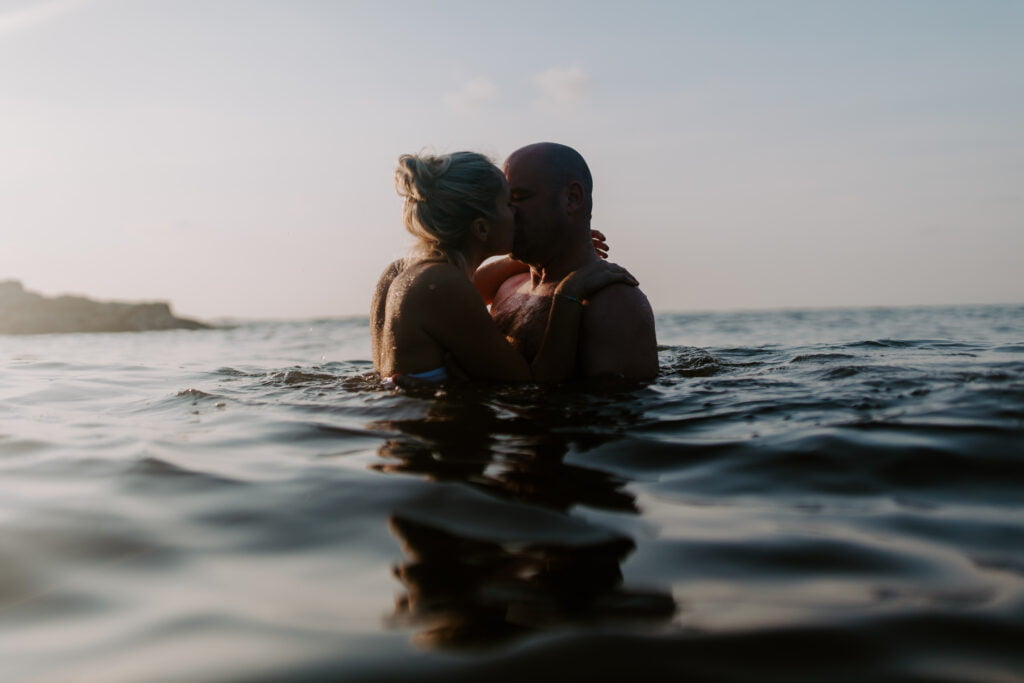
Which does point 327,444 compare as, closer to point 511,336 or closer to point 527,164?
point 511,336

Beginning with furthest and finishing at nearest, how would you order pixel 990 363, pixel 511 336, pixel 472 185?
1. pixel 990 363
2. pixel 511 336
3. pixel 472 185

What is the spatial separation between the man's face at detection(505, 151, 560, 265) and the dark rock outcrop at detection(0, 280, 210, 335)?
149 feet

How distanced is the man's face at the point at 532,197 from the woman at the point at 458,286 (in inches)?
15.5

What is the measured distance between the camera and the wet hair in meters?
4.57

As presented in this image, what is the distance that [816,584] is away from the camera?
176 cm

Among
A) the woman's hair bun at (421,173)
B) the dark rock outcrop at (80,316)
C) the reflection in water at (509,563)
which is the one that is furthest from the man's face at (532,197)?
the dark rock outcrop at (80,316)

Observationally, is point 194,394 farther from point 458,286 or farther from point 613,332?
point 613,332

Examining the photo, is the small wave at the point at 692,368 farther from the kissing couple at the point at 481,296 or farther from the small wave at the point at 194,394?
the small wave at the point at 194,394

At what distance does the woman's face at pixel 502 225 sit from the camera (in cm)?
477

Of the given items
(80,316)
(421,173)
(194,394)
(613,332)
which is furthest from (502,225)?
(80,316)

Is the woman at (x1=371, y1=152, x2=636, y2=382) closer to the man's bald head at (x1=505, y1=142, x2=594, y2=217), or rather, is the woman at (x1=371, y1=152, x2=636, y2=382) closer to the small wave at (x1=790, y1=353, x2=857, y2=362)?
the man's bald head at (x1=505, y1=142, x2=594, y2=217)

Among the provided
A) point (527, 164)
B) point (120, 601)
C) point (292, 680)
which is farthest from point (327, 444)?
point (527, 164)

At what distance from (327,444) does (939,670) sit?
8.76 ft

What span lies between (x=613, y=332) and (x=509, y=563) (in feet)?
9.91
